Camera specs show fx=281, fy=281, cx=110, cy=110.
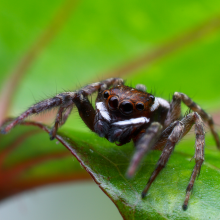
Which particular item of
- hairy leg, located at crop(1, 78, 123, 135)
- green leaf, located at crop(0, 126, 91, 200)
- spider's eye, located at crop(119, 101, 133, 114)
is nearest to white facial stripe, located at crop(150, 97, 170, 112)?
spider's eye, located at crop(119, 101, 133, 114)

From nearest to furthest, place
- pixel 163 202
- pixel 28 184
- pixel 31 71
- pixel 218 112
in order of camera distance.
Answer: pixel 163 202 < pixel 28 184 < pixel 218 112 < pixel 31 71

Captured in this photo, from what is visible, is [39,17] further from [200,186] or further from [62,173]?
[200,186]

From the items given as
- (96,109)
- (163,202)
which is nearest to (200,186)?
(163,202)

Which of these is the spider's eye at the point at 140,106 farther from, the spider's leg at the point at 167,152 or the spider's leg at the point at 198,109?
the spider's leg at the point at 198,109

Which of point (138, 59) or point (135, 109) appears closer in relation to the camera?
point (135, 109)

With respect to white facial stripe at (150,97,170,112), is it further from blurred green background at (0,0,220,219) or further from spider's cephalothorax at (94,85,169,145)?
blurred green background at (0,0,220,219)

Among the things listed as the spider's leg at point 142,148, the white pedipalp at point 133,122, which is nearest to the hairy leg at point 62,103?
the white pedipalp at point 133,122

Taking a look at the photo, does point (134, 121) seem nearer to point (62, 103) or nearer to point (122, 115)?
point (122, 115)
